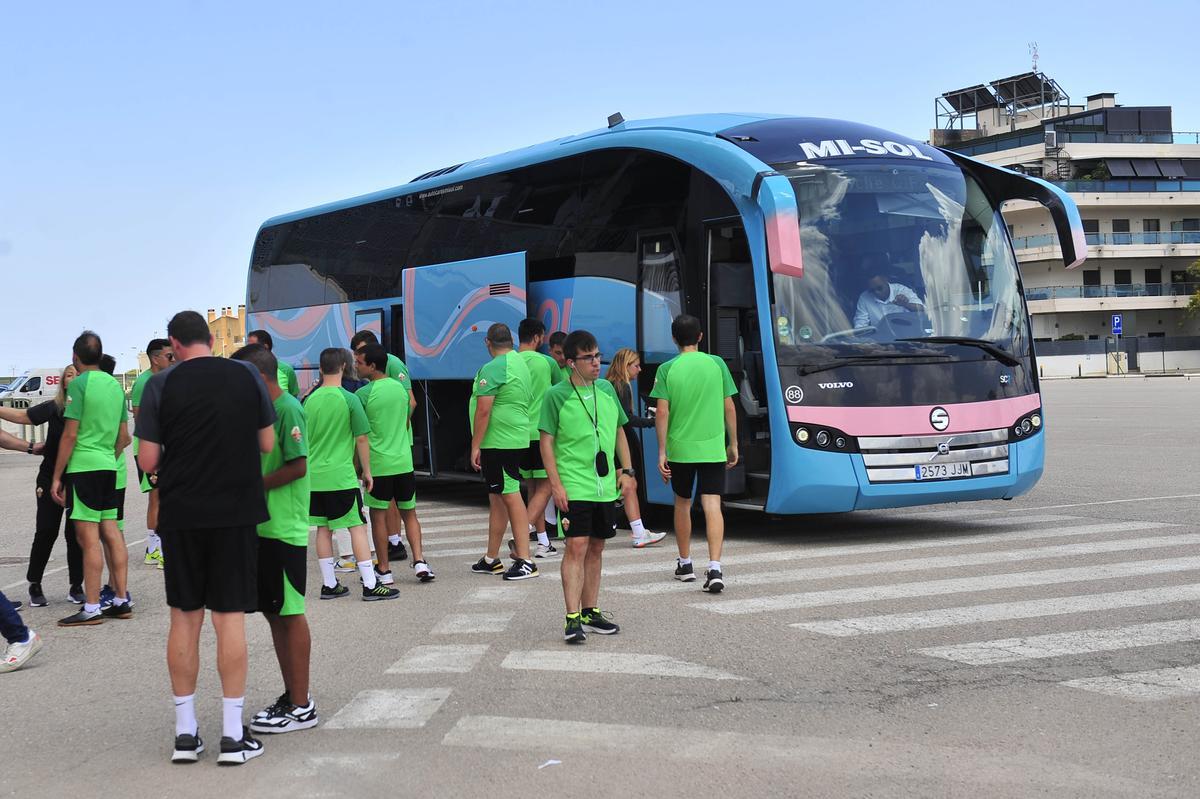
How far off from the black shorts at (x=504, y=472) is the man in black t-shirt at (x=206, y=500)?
478 centimetres

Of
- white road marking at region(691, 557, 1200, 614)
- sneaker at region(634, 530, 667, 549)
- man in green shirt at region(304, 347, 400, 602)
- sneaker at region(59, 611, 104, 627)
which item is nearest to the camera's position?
white road marking at region(691, 557, 1200, 614)

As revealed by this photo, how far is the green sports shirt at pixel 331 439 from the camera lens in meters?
9.41

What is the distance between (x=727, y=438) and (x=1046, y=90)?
83505 millimetres

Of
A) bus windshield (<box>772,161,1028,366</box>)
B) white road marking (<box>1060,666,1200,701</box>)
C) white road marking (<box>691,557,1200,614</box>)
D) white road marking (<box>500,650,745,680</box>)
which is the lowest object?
white road marking (<box>691,557,1200,614</box>)

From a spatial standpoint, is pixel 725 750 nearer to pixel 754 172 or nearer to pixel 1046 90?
pixel 754 172

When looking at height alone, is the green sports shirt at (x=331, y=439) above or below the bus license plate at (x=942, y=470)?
above

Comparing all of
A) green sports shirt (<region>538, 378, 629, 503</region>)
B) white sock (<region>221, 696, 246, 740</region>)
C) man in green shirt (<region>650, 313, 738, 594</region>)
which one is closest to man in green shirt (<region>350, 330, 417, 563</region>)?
man in green shirt (<region>650, 313, 738, 594</region>)

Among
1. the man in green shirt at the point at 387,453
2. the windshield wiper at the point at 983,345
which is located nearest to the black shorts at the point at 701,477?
the man in green shirt at the point at 387,453

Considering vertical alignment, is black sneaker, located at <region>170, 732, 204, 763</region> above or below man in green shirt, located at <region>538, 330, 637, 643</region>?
below

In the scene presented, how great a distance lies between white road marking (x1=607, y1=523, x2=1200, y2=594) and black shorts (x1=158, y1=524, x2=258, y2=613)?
13.5 ft

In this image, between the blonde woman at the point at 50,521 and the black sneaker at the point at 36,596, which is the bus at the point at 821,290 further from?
the black sneaker at the point at 36,596

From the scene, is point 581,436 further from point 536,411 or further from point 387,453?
point 536,411

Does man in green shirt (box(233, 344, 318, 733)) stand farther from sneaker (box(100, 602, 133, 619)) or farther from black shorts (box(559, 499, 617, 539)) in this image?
sneaker (box(100, 602, 133, 619))

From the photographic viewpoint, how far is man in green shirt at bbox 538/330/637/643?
766 cm
